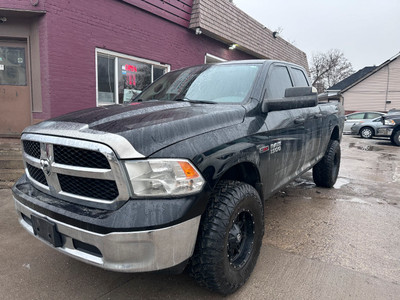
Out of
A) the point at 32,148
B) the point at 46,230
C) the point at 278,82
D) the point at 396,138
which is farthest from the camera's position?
the point at 396,138

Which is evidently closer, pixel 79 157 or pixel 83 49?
pixel 79 157

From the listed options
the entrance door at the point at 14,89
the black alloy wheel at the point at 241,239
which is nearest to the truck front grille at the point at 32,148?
the black alloy wheel at the point at 241,239

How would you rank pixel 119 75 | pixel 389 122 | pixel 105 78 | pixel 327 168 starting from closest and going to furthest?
pixel 327 168 < pixel 105 78 < pixel 119 75 < pixel 389 122

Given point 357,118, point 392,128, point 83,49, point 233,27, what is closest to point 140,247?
point 83,49

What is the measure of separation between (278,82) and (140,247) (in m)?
2.35

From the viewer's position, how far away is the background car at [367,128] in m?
15.1

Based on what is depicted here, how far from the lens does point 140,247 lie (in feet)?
5.23

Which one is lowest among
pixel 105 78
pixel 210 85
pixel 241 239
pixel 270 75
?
pixel 241 239

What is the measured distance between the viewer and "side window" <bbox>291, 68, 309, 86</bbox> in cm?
371

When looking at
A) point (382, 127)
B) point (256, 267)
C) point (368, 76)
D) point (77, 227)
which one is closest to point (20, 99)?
point (77, 227)

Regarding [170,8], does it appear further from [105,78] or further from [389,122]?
[389,122]

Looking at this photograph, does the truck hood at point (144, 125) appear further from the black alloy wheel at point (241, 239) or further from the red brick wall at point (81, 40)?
the red brick wall at point (81, 40)

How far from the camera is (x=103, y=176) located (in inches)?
66.0

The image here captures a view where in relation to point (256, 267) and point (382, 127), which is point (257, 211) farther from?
point (382, 127)
